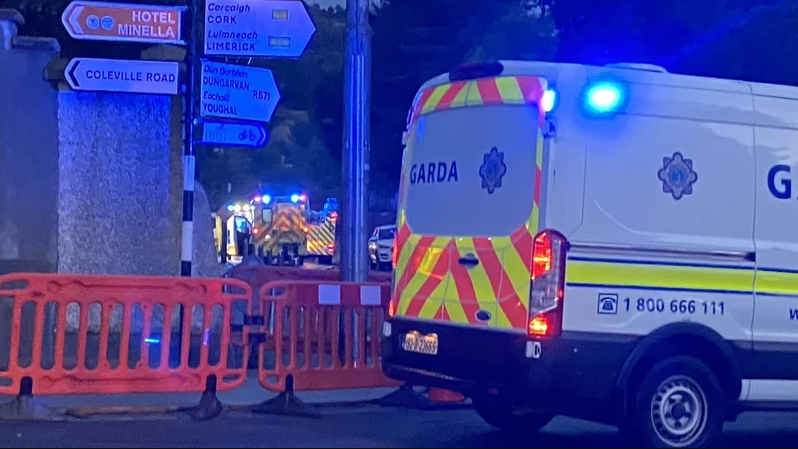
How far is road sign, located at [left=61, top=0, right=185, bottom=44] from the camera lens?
11.7 m

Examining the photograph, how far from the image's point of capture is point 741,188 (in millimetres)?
8195

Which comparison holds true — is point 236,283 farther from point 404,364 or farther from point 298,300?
point 404,364

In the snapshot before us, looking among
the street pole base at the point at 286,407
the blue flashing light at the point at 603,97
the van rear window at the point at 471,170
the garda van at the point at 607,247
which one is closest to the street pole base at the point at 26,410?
the street pole base at the point at 286,407

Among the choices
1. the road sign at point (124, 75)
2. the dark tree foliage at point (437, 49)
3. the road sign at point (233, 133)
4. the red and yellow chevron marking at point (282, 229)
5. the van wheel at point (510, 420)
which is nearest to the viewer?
the van wheel at point (510, 420)

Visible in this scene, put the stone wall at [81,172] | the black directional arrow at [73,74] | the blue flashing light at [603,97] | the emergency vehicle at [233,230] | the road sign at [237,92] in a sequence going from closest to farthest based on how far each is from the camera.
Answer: the blue flashing light at [603,97] < the road sign at [237,92] < the black directional arrow at [73,74] < the stone wall at [81,172] < the emergency vehicle at [233,230]

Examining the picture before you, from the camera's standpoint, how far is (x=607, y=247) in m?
7.61

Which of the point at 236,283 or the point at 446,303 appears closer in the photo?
the point at 446,303

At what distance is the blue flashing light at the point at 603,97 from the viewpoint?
766 centimetres

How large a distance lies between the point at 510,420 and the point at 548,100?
274 centimetres

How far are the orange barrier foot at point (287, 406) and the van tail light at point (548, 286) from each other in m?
2.88

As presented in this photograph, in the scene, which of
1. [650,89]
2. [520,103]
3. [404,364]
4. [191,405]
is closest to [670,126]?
[650,89]

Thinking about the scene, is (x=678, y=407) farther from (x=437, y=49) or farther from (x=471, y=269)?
(x=437, y=49)

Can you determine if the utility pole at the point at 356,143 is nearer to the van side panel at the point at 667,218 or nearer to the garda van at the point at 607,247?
the garda van at the point at 607,247

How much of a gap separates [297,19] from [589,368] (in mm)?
5547
